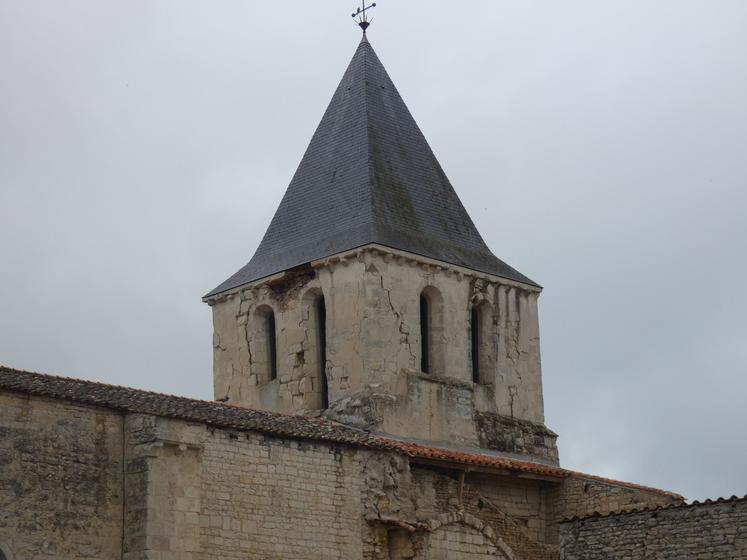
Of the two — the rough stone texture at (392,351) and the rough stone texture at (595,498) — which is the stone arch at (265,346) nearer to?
the rough stone texture at (392,351)

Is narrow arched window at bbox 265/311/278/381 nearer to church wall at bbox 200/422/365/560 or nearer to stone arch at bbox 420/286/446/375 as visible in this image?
stone arch at bbox 420/286/446/375

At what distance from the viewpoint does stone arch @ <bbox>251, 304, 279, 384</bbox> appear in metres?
27.2

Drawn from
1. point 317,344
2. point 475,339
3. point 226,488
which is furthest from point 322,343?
point 226,488

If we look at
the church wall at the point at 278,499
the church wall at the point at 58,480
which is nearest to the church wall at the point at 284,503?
the church wall at the point at 278,499

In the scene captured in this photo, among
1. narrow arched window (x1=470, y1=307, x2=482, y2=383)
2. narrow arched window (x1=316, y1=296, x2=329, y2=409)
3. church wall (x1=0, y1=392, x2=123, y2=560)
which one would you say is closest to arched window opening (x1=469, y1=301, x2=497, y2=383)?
narrow arched window (x1=470, y1=307, x2=482, y2=383)

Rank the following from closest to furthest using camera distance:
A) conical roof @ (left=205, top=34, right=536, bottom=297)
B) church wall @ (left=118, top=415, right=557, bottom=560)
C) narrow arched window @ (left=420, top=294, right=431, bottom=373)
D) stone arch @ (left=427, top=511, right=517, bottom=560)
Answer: church wall @ (left=118, top=415, right=557, bottom=560) → stone arch @ (left=427, top=511, right=517, bottom=560) → narrow arched window @ (left=420, top=294, right=431, bottom=373) → conical roof @ (left=205, top=34, right=536, bottom=297)

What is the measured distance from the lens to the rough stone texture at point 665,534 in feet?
64.8

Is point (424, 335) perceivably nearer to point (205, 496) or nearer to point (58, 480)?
point (205, 496)

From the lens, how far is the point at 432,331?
26.5 meters

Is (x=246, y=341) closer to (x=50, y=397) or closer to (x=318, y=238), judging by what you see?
(x=318, y=238)

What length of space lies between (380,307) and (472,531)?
14.1 ft

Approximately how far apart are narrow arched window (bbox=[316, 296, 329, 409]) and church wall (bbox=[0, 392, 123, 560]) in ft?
22.8

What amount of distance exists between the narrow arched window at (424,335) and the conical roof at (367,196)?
0.89 meters

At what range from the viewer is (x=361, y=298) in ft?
83.8
